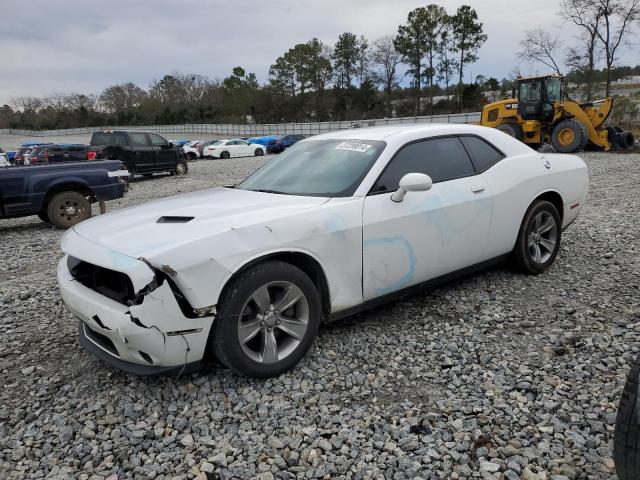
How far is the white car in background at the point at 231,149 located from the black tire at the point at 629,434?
27925mm

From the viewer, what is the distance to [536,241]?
14.9 feet

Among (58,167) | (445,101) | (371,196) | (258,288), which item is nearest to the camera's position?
(258,288)

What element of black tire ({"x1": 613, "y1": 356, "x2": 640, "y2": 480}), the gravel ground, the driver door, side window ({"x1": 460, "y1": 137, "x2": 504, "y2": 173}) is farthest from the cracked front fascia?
side window ({"x1": 460, "y1": 137, "x2": 504, "y2": 173})

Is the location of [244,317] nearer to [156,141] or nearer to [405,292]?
[405,292]

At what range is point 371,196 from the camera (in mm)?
3279

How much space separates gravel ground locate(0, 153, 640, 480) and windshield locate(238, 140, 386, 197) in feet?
3.63

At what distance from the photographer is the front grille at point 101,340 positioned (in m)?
2.78

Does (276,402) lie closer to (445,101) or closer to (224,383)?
(224,383)

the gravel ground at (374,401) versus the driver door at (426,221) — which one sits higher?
the driver door at (426,221)

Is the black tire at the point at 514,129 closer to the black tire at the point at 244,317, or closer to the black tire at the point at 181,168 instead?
the black tire at the point at 181,168

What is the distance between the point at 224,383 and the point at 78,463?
0.88 metres

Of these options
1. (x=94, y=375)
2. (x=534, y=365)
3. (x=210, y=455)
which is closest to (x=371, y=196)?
(x=534, y=365)

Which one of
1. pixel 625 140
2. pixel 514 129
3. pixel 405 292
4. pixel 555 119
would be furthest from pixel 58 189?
pixel 625 140

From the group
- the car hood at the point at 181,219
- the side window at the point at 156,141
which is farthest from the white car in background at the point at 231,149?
the car hood at the point at 181,219
